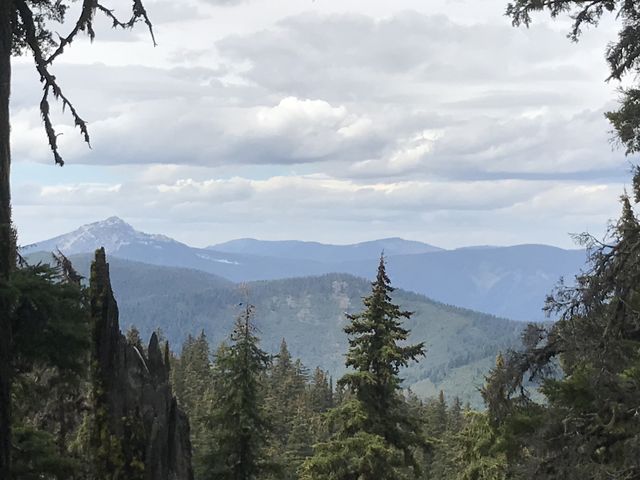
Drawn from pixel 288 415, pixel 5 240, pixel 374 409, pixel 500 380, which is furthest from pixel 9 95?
pixel 288 415

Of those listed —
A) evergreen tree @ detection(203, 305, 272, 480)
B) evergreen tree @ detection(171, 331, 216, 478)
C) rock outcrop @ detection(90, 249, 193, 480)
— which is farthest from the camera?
evergreen tree @ detection(171, 331, 216, 478)

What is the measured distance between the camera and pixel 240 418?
24906 mm

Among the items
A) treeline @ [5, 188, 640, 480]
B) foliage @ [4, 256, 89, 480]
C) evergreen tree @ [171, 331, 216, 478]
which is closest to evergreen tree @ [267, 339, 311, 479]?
evergreen tree @ [171, 331, 216, 478]

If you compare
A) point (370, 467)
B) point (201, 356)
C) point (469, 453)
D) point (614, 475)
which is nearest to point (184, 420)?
point (614, 475)

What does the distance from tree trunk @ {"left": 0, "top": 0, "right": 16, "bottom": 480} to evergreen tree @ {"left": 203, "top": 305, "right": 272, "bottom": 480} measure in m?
16.5

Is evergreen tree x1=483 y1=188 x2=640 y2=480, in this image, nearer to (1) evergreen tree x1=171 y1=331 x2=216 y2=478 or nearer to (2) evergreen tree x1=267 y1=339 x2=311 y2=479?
(2) evergreen tree x1=267 y1=339 x2=311 y2=479

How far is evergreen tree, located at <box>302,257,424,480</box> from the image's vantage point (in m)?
21.3

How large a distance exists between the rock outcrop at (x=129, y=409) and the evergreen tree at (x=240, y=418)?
49.3ft

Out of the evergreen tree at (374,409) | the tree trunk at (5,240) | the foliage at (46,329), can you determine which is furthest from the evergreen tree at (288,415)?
the tree trunk at (5,240)

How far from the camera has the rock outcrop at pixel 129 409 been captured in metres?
9.70

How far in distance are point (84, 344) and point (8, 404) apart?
1.29 metres

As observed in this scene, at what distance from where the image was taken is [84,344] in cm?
849

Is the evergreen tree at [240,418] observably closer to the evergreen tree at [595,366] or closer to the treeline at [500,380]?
the treeline at [500,380]

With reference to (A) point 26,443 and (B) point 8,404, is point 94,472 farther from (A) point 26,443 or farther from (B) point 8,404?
(B) point 8,404
